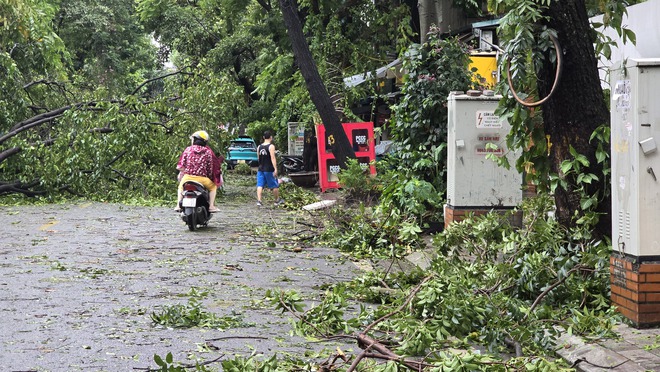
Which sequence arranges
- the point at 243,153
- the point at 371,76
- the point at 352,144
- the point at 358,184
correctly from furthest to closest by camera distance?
the point at 243,153, the point at 371,76, the point at 352,144, the point at 358,184

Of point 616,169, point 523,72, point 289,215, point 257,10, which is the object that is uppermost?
point 257,10

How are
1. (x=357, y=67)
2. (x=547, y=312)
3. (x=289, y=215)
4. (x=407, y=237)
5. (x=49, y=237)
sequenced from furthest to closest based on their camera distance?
(x=357, y=67), (x=289, y=215), (x=49, y=237), (x=407, y=237), (x=547, y=312)

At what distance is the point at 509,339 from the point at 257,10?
2779 centimetres

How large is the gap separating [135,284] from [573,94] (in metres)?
4.86

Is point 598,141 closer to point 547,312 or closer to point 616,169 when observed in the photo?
point 616,169

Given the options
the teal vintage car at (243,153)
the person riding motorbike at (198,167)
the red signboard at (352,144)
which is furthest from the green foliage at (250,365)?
the teal vintage car at (243,153)

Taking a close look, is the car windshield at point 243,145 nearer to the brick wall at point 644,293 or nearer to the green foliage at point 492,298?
the green foliage at point 492,298

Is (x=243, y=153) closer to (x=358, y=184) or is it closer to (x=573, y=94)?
(x=358, y=184)

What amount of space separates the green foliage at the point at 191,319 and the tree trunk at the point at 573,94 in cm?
377

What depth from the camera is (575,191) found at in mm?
9680

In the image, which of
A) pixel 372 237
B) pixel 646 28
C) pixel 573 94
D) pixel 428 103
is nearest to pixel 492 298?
pixel 573 94

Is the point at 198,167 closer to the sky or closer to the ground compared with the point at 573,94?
closer to the ground

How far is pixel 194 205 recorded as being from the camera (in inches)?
631

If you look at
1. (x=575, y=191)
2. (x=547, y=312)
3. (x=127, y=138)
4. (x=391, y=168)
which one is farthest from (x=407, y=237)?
(x=127, y=138)
